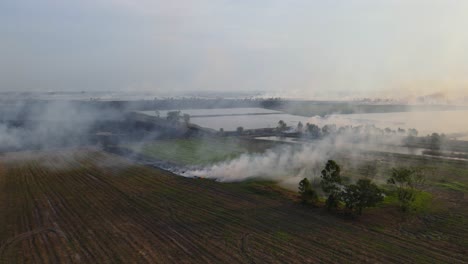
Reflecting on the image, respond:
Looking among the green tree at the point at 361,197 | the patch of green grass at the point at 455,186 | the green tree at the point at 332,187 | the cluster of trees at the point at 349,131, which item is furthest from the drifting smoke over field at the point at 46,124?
the patch of green grass at the point at 455,186

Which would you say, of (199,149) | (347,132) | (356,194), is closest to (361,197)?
(356,194)

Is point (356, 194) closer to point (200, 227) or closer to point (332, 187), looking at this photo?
point (332, 187)

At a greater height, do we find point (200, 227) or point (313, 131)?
point (313, 131)

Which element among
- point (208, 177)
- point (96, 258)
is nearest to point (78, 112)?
point (208, 177)

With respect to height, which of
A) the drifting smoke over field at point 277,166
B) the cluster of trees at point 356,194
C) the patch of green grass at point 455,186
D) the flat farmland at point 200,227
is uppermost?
the cluster of trees at point 356,194

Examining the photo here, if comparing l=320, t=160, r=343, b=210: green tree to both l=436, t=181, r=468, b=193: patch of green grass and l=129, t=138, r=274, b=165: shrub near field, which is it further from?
l=129, t=138, r=274, b=165: shrub near field

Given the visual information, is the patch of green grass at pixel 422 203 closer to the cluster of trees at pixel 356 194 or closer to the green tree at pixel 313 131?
the cluster of trees at pixel 356 194
